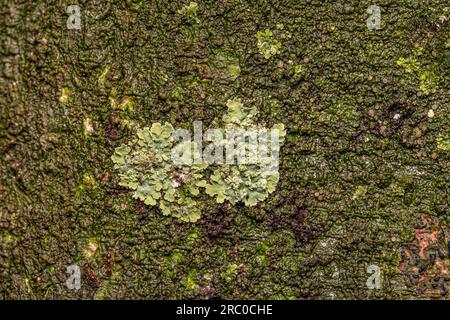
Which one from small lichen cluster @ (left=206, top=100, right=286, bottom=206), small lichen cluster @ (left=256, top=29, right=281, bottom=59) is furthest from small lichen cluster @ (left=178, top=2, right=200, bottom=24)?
small lichen cluster @ (left=206, top=100, right=286, bottom=206)

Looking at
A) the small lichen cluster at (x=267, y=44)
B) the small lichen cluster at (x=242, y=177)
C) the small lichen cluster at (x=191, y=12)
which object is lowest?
the small lichen cluster at (x=242, y=177)

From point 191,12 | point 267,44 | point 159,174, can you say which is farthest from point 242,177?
point 191,12

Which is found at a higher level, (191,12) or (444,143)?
(191,12)

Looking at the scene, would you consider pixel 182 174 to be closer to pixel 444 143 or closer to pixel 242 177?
pixel 242 177

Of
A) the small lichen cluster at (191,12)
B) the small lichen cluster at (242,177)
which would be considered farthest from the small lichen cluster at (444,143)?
the small lichen cluster at (191,12)

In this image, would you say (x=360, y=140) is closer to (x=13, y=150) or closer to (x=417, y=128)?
(x=417, y=128)

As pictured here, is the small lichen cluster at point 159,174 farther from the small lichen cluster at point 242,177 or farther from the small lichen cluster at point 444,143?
the small lichen cluster at point 444,143
